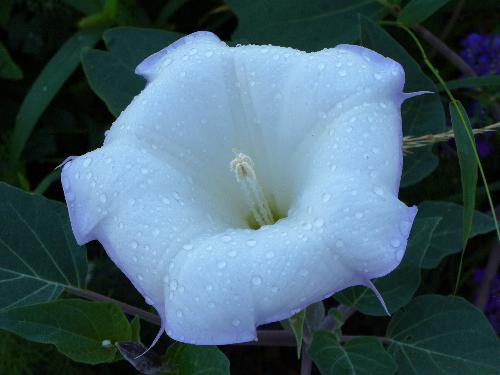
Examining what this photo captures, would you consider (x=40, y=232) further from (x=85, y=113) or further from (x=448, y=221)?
(x=448, y=221)

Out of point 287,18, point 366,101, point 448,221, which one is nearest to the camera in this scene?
point 366,101

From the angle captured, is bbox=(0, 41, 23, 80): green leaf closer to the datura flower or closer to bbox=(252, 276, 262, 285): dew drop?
the datura flower

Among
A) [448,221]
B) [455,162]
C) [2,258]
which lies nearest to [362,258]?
[448,221]

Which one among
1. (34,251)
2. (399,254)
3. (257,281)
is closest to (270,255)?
(257,281)

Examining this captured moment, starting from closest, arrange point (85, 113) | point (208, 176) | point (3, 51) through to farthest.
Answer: point (208, 176)
point (3, 51)
point (85, 113)

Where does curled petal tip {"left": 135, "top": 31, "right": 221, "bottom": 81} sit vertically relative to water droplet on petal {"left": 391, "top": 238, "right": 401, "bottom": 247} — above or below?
above

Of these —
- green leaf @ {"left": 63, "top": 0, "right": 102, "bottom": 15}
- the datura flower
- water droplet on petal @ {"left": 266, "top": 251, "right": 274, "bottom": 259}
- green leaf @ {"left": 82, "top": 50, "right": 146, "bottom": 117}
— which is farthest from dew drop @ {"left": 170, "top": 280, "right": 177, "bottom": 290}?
green leaf @ {"left": 63, "top": 0, "right": 102, "bottom": 15}
